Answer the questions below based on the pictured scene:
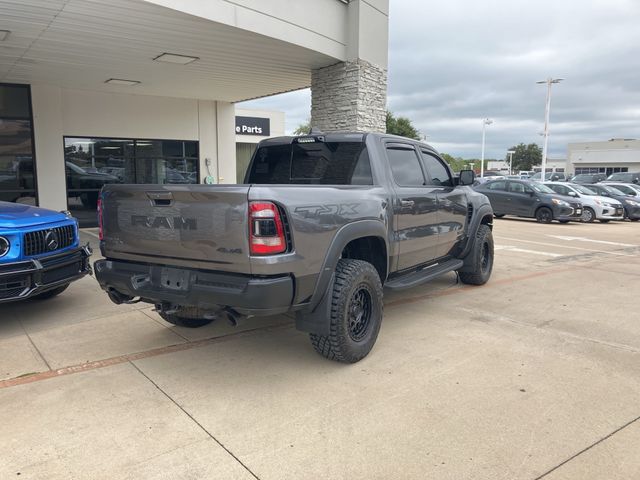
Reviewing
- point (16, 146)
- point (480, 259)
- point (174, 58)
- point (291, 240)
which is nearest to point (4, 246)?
point (291, 240)

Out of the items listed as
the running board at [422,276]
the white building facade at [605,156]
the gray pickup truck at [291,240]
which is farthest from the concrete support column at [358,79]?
the white building facade at [605,156]

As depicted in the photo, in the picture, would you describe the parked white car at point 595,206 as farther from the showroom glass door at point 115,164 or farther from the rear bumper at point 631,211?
the showroom glass door at point 115,164

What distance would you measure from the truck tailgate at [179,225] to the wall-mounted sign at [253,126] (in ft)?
76.7

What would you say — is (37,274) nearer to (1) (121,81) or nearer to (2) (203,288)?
(2) (203,288)

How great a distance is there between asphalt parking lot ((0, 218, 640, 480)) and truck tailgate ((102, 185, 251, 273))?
3.32 feet

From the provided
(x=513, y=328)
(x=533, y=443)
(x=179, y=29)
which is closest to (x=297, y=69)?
(x=179, y=29)

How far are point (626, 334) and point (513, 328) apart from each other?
1142 mm

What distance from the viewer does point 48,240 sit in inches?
210

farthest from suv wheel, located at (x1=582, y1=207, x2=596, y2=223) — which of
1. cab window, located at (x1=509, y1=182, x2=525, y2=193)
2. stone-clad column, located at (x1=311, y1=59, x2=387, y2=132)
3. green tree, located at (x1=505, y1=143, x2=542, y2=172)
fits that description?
green tree, located at (x1=505, y1=143, x2=542, y2=172)

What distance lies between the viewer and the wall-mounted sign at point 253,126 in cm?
2692

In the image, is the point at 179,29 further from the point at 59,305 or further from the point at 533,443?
the point at 533,443

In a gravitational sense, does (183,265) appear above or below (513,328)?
above

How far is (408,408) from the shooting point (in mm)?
3488

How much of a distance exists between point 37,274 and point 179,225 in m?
2.32
